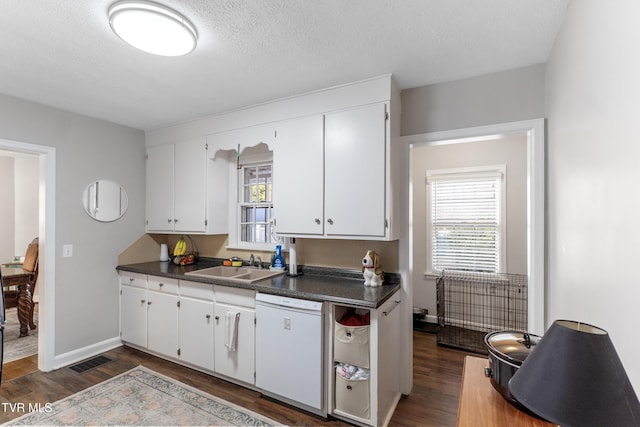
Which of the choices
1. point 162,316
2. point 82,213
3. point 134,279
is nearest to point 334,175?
point 162,316

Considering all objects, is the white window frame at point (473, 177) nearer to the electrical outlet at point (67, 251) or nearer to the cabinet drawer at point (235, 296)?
the cabinet drawer at point (235, 296)

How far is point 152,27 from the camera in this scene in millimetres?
1588

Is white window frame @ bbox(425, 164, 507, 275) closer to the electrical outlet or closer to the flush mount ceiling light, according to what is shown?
the flush mount ceiling light

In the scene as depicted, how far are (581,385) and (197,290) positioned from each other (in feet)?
9.16

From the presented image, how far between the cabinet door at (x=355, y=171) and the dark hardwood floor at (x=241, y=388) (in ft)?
4.48

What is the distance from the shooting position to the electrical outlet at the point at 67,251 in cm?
304

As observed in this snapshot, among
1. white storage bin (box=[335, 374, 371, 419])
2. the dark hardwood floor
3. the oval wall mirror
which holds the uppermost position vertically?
the oval wall mirror

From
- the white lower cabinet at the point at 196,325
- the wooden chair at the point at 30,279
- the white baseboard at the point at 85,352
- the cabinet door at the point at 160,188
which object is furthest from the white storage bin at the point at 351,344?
the wooden chair at the point at 30,279

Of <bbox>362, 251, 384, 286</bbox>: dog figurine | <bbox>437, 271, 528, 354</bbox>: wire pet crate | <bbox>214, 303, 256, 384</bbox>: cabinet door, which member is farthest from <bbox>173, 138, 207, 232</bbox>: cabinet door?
<bbox>437, 271, 528, 354</bbox>: wire pet crate

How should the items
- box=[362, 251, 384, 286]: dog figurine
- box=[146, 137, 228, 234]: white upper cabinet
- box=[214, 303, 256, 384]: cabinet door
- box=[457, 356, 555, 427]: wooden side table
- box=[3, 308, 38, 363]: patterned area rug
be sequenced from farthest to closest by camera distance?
box=[146, 137, 228, 234]: white upper cabinet, box=[3, 308, 38, 363]: patterned area rug, box=[214, 303, 256, 384]: cabinet door, box=[362, 251, 384, 286]: dog figurine, box=[457, 356, 555, 427]: wooden side table

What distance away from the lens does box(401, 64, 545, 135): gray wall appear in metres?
2.16

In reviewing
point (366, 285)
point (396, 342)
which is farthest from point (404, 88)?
point (396, 342)

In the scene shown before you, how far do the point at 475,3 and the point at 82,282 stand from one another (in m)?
4.03

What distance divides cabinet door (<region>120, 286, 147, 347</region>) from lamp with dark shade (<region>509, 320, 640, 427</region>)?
11.5 feet
